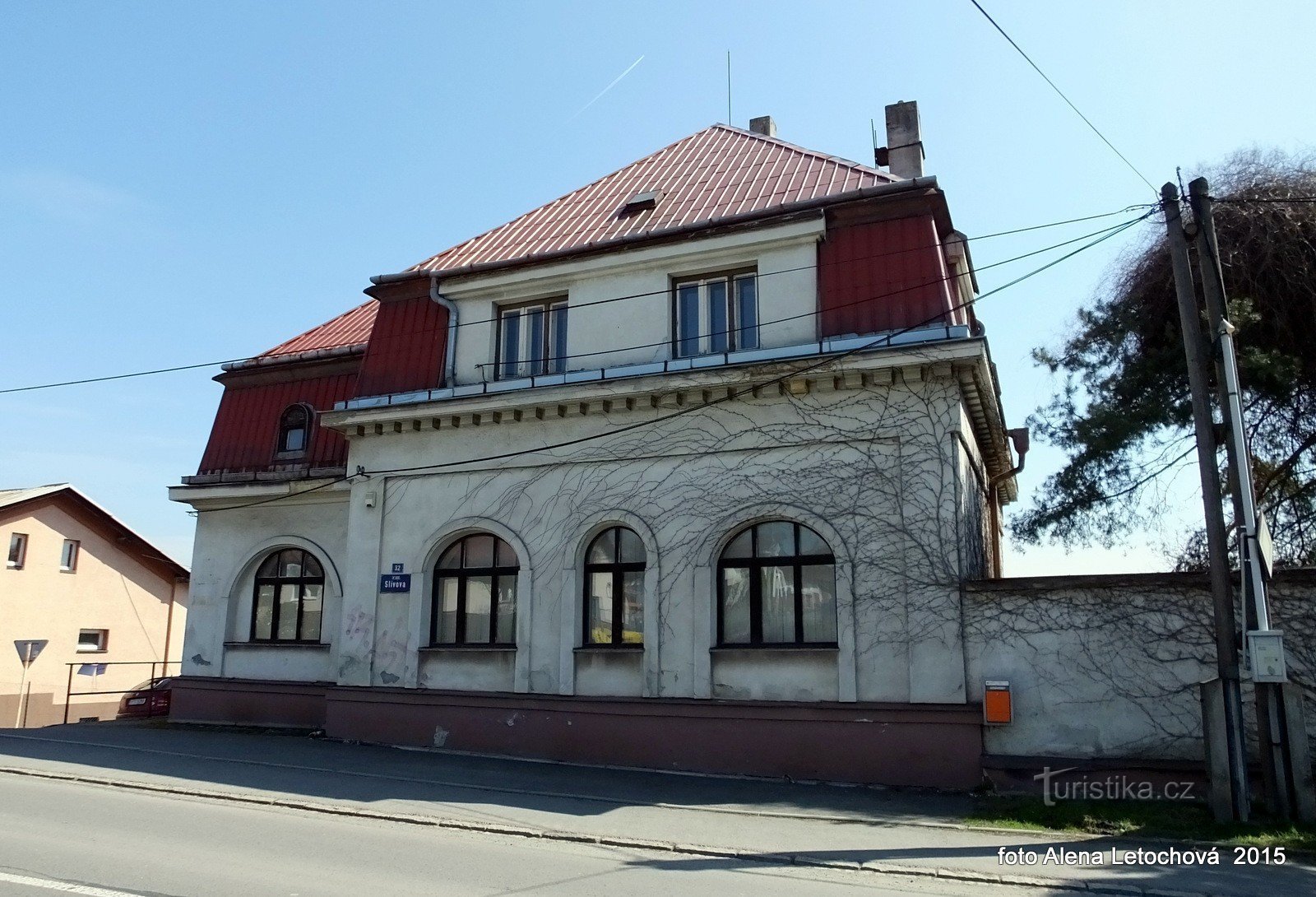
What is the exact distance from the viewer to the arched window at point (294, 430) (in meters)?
17.9

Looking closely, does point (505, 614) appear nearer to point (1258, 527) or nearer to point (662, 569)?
point (662, 569)

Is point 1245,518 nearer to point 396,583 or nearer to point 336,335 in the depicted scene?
point 396,583

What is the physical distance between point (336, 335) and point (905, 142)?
12.0 metres

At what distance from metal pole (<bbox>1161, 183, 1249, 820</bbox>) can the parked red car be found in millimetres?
22244

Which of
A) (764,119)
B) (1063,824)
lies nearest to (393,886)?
(1063,824)

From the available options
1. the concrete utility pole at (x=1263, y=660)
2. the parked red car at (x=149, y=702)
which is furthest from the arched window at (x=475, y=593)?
the parked red car at (x=149, y=702)

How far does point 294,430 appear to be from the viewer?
18.1 meters

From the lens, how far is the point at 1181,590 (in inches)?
418

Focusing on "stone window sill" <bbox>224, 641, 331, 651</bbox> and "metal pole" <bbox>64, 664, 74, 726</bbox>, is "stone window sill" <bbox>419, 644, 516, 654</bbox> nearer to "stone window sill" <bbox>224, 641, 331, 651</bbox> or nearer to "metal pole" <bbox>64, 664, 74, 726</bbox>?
"stone window sill" <bbox>224, 641, 331, 651</bbox>

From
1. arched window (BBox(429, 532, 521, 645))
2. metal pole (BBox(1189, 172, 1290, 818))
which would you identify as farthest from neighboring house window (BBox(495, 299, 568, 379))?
metal pole (BBox(1189, 172, 1290, 818))

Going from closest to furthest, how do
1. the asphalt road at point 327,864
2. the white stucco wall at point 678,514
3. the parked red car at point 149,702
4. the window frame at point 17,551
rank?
1. the asphalt road at point 327,864
2. the white stucco wall at point 678,514
3. the parked red car at point 149,702
4. the window frame at point 17,551

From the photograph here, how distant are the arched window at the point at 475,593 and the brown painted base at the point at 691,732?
0.94 metres

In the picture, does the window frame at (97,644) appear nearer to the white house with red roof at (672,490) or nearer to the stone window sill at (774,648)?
the white house with red roof at (672,490)

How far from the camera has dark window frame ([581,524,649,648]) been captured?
44.4 ft
